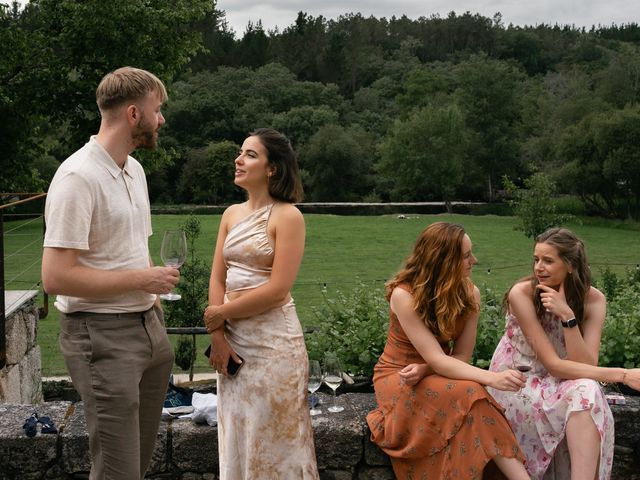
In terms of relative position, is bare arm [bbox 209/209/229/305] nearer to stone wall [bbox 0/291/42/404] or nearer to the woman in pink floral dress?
the woman in pink floral dress

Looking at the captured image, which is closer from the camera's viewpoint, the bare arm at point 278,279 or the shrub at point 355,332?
the bare arm at point 278,279

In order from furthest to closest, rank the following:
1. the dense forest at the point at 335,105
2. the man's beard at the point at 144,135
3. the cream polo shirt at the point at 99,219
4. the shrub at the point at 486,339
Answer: the dense forest at the point at 335,105, the shrub at the point at 486,339, the man's beard at the point at 144,135, the cream polo shirt at the point at 99,219

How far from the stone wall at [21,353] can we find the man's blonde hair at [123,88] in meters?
4.10

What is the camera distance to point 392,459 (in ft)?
11.2

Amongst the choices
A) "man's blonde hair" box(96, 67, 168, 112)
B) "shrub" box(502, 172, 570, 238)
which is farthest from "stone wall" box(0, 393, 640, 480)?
"shrub" box(502, 172, 570, 238)

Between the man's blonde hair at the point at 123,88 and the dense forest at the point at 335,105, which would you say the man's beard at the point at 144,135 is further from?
the dense forest at the point at 335,105

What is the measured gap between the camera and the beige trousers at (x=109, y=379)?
2.46 meters

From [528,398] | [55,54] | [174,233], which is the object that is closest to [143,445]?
[174,233]

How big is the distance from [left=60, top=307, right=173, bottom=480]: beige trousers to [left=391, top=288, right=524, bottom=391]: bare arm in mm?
1218

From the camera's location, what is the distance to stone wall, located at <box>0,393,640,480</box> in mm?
3332

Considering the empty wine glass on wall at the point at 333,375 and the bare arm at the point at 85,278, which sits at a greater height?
the bare arm at the point at 85,278

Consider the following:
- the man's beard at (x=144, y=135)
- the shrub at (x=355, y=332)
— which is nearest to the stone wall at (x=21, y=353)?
the shrub at (x=355, y=332)

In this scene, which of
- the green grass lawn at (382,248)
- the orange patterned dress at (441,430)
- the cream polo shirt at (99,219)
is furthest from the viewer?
the green grass lawn at (382,248)

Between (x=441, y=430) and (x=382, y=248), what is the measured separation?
32752 millimetres
